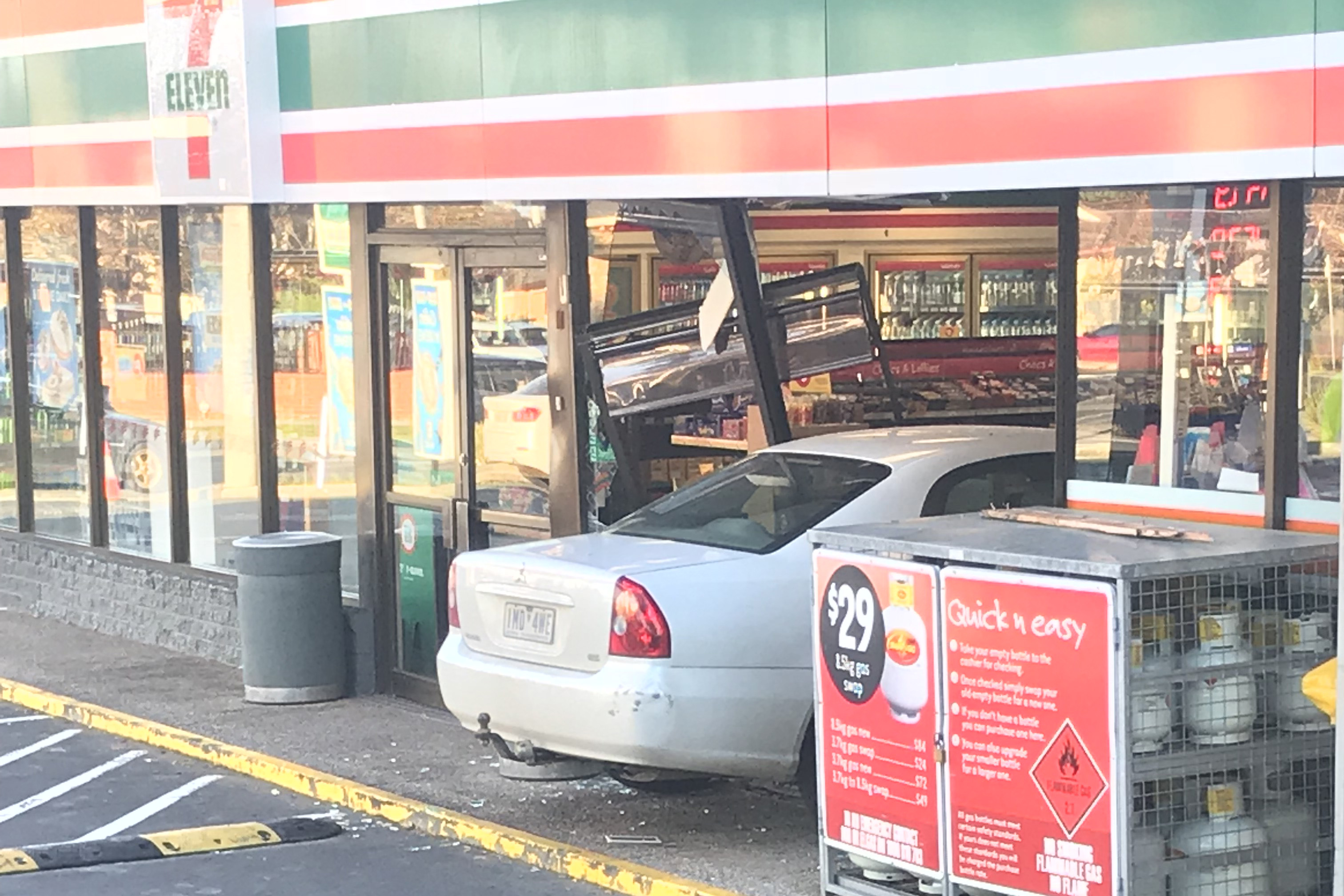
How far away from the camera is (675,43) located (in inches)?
368

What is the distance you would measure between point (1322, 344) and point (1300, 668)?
1.28m

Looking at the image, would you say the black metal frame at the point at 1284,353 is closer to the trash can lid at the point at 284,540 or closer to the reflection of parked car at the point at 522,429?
the reflection of parked car at the point at 522,429

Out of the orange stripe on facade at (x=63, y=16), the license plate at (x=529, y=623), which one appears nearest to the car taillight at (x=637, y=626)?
the license plate at (x=529, y=623)

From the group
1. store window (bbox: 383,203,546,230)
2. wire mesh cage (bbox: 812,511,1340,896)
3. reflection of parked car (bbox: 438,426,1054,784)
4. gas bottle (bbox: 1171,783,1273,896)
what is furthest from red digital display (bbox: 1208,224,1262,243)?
store window (bbox: 383,203,546,230)

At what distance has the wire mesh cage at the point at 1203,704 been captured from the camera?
630 centimetres

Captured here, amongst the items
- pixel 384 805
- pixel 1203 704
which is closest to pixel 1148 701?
pixel 1203 704

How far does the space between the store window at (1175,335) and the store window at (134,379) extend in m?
7.70

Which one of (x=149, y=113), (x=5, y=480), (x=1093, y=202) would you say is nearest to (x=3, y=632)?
(x=5, y=480)

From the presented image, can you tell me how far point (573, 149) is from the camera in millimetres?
9883

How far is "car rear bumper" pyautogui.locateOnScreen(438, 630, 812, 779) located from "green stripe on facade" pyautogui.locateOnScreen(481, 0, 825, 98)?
257 centimetres

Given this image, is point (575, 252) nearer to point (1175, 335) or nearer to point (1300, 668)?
point (1175, 335)

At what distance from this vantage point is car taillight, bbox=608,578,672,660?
7.85m

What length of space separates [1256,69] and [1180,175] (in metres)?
0.45

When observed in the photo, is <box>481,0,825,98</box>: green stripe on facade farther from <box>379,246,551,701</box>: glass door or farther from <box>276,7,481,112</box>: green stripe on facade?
<box>379,246,551,701</box>: glass door
